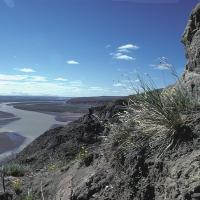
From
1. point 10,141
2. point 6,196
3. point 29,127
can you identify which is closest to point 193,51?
point 6,196

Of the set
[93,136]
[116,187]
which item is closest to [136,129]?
[116,187]

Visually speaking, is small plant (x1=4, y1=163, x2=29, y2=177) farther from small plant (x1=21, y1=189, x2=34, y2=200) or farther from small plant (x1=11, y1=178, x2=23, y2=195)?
small plant (x1=21, y1=189, x2=34, y2=200)

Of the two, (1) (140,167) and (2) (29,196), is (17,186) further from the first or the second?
(1) (140,167)

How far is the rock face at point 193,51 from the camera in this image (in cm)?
725

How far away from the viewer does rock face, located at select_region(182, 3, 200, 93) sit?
7.25m

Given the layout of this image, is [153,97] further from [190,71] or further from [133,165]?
[190,71]

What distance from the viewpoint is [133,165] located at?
595 cm

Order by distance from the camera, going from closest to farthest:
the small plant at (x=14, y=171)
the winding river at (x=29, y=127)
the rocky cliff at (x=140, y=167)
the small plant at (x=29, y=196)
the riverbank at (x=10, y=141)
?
1. the rocky cliff at (x=140, y=167)
2. the small plant at (x=29, y=196)
3. the small plant at (x=14, y=171)
4. the riverbank at (x=10, y=141)
5. the winding river at (x=29, y=127)

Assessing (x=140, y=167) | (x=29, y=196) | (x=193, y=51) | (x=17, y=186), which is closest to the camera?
(x=140, y=167)

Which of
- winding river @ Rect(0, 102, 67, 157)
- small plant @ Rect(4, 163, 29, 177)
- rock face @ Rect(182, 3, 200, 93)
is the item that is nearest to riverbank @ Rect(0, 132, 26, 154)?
winding river @ Rect(0, 102, 67, 157)

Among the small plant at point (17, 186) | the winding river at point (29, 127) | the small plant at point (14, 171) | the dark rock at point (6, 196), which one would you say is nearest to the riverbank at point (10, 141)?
the winding river at point (29, 127)

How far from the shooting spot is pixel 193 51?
802 cm

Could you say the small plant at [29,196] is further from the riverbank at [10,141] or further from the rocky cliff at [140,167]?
the riverbank at [10,141]

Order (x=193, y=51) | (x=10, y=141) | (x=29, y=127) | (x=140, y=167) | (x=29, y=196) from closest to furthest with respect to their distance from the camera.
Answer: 1. (x=140, y=167)
2. (x=29, y=196)
3. (x=193, y=51)
4. (x=10, y=141)
5. (x=29, y=127)
